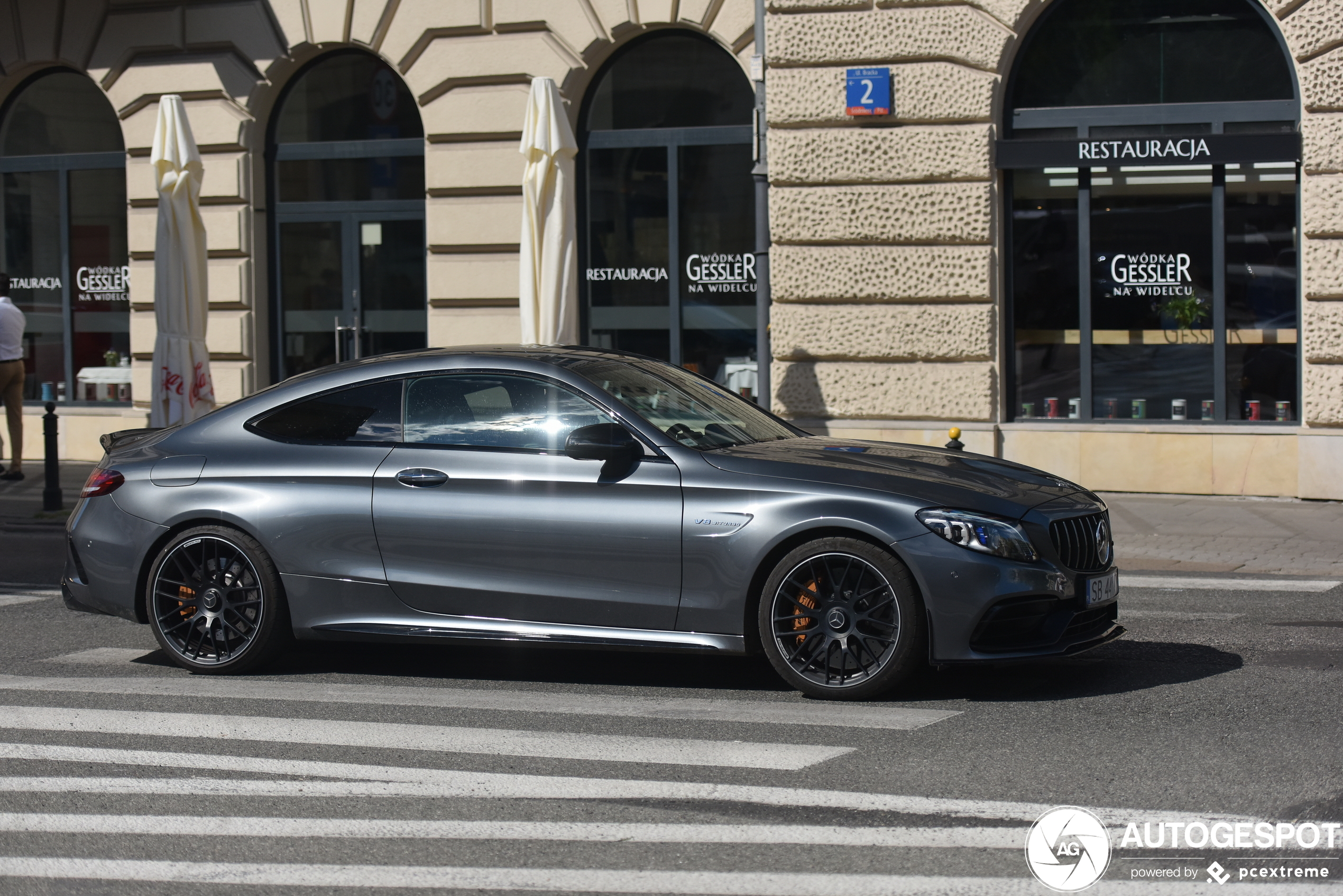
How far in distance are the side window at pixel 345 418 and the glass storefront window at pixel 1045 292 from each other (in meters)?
8.47

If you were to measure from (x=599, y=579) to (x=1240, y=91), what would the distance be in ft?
30.9

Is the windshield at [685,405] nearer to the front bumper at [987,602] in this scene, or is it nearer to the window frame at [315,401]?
A: the window frame at [315,401]

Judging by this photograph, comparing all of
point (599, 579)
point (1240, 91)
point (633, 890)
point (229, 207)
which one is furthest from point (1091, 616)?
point (229, 207)

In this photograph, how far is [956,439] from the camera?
9219 millimetres

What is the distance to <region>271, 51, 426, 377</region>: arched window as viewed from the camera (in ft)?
53.5

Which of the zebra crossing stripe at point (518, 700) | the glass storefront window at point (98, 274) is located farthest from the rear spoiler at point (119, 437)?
the glass storefront window at point (98, 274)

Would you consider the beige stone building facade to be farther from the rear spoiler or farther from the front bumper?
the front bumper

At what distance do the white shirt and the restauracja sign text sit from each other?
34.2 feet

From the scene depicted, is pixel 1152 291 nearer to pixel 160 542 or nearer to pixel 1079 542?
pixel 1079 542

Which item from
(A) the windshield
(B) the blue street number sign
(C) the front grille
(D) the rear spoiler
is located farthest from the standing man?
(C) the front grille

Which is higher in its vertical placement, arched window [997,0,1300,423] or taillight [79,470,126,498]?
arched window [997,0,1300,423]

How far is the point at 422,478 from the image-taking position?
21.3 ft

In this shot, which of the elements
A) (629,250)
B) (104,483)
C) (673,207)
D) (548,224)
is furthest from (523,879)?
(629,250)

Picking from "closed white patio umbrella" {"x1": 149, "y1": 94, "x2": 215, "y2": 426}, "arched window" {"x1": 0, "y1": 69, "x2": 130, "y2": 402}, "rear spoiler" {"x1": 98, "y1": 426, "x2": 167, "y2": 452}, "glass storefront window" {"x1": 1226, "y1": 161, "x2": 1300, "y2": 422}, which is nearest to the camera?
"rear spoiler" {"x1": 98, "y1": 426, "x2": 167, "y2": 452}
